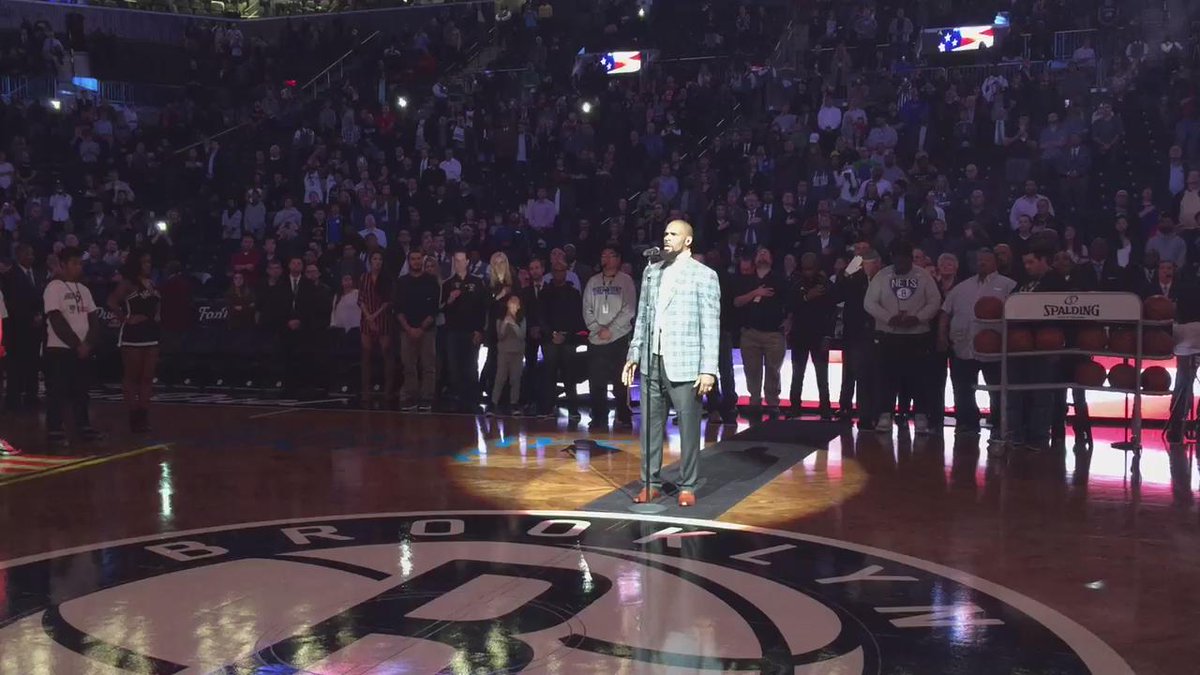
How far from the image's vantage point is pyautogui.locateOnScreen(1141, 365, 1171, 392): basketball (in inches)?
403

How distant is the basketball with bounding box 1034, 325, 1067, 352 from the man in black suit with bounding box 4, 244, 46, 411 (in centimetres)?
1025

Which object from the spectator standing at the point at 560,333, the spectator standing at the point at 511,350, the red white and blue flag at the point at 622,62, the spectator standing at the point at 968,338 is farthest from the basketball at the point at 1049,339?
the red white and blue flag at the point at 622,62

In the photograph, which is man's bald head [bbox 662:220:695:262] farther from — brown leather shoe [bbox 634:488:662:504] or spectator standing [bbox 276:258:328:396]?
spectator standing [bbox 276:258:328:396]

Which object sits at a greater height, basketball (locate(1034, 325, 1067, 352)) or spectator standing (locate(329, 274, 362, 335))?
spectator standing (locate(329, 274, 362, 335))

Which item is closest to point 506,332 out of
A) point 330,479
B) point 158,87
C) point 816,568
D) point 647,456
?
point 330,479

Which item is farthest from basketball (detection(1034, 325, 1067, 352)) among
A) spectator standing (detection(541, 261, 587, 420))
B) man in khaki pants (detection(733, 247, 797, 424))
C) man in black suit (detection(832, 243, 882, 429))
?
spectator standing (detection(541, 261, 587, 420))

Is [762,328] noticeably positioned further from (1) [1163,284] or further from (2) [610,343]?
(1) [1163,284]

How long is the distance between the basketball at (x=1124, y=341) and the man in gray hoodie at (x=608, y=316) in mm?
4156

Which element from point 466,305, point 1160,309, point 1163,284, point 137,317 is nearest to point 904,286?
point 1160,309

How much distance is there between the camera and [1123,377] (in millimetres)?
10344

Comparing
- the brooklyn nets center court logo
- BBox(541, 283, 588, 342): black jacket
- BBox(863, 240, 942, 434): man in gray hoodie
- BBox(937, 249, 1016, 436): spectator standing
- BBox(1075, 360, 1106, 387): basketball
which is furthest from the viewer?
BBox(541, 283, 588, 342): black jacket

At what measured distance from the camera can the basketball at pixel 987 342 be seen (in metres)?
10.6

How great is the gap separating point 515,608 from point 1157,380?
22.6 ft

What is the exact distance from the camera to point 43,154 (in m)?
24.0
